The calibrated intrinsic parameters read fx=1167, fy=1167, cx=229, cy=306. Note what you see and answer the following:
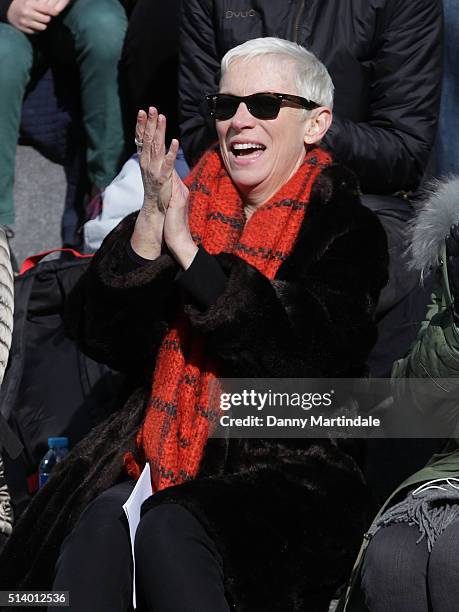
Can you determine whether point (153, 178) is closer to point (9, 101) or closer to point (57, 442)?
point (57, 442)

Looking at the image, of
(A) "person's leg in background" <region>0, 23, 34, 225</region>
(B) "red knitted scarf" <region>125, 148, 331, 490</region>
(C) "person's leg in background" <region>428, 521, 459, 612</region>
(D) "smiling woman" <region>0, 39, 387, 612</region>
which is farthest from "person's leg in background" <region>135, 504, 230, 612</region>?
(A) "person's leg in background" <region>0, 23, 34, 225</region>

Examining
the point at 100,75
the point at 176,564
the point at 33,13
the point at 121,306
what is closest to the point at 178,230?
the point at 121,306

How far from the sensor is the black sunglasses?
124 inches

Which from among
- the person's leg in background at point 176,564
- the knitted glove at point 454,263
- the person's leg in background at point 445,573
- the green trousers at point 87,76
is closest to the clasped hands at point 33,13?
the green trousers at point 87,76

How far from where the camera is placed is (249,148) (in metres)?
3.20

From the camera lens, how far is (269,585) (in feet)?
A: 8.96

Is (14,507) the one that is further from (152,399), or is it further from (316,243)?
(316,243)

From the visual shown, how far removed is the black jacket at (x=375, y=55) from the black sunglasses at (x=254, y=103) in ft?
2.19

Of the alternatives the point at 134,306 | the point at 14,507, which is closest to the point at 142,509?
the point at 134,306

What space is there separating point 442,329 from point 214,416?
2.07 feet

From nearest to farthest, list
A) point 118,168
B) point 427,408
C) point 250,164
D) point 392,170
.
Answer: point 427,408 → point 250,164 → point 392,170 → point 118,168

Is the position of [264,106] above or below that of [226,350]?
above

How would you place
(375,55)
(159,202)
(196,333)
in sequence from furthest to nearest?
1. (375,55)
2. (196,333)
3. (159,202)

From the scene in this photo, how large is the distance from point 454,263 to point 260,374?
555 millimetres
